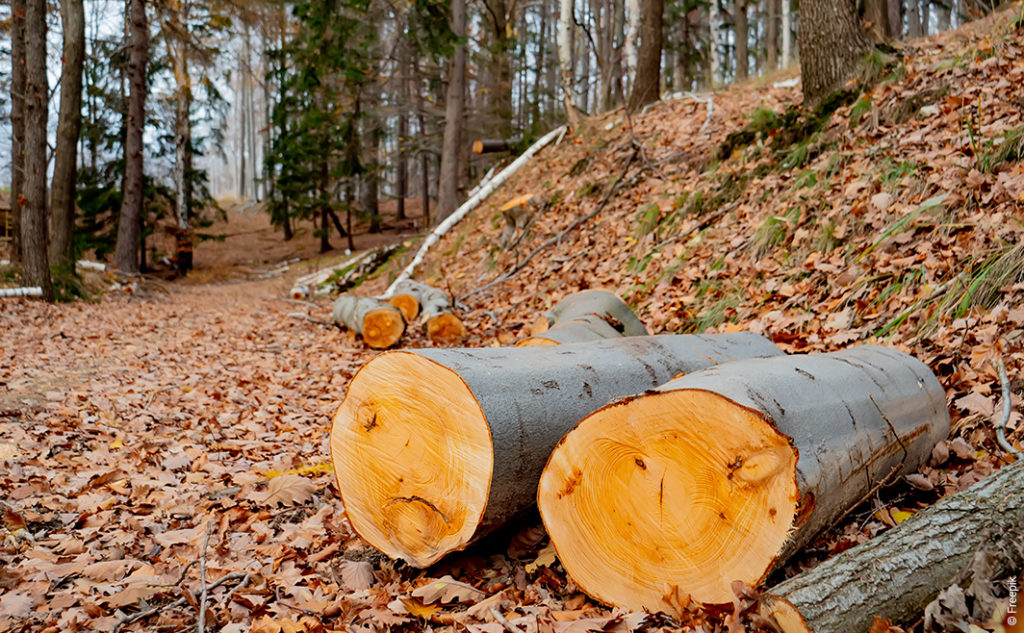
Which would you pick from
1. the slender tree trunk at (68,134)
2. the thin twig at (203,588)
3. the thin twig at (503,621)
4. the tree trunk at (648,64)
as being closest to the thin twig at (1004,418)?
the thin twig at (503,621)

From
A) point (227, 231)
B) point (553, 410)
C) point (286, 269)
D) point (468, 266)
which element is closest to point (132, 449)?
point (553, 410)

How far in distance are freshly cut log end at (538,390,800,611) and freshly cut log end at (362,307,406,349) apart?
16.4 ft

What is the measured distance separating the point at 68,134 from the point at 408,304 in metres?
7.27

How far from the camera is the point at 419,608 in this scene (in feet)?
7.31

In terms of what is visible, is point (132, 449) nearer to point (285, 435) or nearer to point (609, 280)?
point (285, 435)

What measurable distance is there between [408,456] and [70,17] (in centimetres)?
1149

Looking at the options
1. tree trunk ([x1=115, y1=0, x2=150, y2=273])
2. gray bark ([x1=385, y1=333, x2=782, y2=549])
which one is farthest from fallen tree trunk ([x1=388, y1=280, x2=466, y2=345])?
tree trunk ([x1=115, y1=0, x2=150, y2=273])

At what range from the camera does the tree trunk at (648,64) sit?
1106 centimetres

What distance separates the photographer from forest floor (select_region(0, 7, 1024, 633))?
2.38 metres

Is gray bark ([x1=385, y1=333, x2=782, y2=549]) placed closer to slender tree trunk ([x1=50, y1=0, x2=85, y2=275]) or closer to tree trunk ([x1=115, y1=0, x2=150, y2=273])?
slender tree trunk ([x1=50, y1=0, x2=85, y2=275])

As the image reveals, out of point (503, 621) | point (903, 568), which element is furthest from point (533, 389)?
point (903, 568)

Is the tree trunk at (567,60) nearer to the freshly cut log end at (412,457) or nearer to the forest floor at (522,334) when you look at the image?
the forest floor at (522,334)

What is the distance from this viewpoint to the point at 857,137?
6.02 m

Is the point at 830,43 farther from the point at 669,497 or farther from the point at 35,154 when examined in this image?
the point at 35,154
